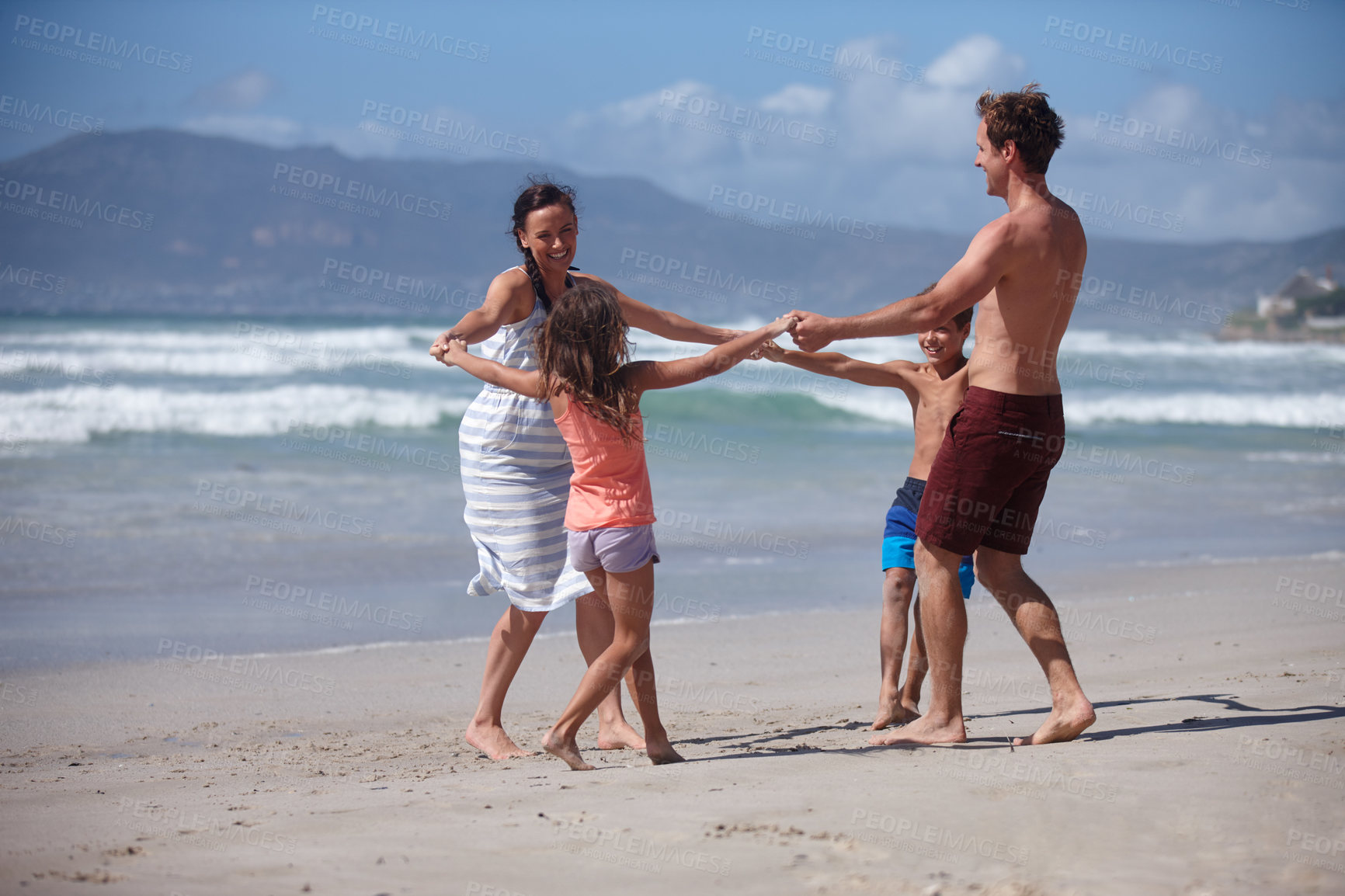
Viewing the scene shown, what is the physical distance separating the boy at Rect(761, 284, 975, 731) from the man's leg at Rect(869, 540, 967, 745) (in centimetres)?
31

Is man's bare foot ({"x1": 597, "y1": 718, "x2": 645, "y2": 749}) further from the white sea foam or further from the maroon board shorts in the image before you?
the white sea foam

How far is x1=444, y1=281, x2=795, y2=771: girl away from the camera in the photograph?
321 cm

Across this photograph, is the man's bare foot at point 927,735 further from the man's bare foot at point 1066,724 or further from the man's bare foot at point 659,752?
the man's bare foot at point 659,752

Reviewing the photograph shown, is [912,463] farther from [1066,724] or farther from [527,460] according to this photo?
Answer: [527,460]

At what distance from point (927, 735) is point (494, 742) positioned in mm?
1551

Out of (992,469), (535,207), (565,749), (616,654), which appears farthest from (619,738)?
(535,207)

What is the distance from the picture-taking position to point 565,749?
3332 mm

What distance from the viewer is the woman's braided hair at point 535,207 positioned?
3.73 meters

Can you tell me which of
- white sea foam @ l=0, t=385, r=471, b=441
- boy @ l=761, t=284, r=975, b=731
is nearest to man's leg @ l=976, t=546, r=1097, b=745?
boy @ l=761, t=284, r=975, b=731

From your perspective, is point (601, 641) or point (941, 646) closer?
point (941, 646)

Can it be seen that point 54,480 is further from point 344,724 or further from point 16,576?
point 344,724

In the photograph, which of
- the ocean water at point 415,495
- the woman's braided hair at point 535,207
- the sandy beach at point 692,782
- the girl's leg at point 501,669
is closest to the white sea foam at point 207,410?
the ocean water at point 415,495

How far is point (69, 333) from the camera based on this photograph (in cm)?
3266

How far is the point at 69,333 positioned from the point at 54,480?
26.3 metres
